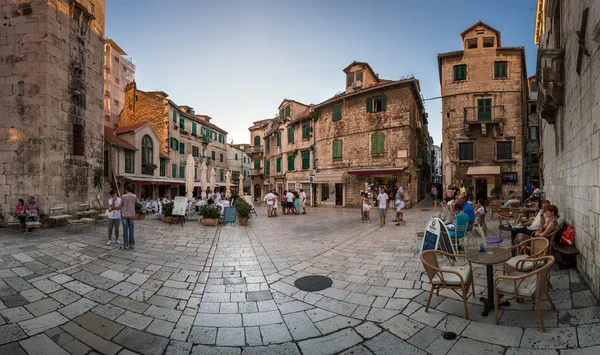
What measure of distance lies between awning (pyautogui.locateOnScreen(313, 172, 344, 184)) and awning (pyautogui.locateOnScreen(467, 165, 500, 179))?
9531 mm

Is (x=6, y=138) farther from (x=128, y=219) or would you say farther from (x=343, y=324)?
(x=343, y=324)

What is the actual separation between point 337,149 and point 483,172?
426 inches

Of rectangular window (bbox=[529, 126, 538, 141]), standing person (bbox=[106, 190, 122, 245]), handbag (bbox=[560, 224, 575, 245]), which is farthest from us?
rectangular window (bbox=[529, 126, 538, 141])

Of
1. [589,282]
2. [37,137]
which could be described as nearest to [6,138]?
[37,137]

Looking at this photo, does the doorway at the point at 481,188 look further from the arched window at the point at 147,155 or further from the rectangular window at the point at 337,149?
the arched window at the point at 147,155

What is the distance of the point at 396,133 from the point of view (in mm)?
19453

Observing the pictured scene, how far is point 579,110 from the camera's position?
16.0 ft

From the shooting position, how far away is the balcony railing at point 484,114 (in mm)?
20109

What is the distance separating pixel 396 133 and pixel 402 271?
15947 mm

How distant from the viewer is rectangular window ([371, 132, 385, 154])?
65.3 ft

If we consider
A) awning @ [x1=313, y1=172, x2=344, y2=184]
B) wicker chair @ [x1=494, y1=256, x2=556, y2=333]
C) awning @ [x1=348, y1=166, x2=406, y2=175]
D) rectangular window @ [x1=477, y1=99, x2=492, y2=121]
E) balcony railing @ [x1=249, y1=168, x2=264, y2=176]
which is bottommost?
wicker chair @ [x1=494, y1=256, x2=556, y2=333]

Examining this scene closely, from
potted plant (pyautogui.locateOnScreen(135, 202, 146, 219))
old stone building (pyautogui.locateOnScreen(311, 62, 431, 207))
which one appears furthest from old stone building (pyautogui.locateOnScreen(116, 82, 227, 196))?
old stone building (pyautogui.locateOnScreen(311, 62, 431, 207))

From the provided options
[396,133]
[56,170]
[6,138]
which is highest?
[396,133]

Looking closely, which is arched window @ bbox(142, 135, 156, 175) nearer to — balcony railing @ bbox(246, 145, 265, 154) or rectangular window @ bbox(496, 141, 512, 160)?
balcony railing @ bbox(246, 145, 265, 154)
